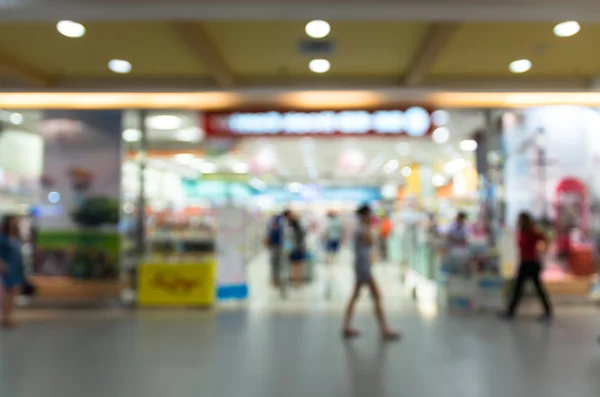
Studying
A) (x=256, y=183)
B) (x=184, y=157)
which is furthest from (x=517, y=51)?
(x=256, y=183)

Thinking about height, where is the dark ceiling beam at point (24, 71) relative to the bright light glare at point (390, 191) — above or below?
above

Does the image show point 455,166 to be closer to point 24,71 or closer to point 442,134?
point 442,134

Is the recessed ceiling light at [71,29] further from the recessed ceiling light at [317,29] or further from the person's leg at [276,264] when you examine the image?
the person's leg at [276,264]

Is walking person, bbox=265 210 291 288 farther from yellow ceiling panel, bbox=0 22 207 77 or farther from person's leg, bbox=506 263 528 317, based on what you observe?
person's leg, bbox=506 263 528 317

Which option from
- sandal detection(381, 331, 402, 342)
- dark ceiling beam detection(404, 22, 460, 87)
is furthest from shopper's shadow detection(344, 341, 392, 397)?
dark ceiling beam detection(404, 22, 460, 87)

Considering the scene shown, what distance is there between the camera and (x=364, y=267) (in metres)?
5.50

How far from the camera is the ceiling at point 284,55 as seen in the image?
5027 mm

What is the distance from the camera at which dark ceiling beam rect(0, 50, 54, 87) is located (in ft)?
19.7

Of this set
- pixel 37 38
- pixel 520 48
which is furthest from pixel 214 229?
pixel 520 48

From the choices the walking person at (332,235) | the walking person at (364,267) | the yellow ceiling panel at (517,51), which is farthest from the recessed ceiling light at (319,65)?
the walking person at (332,235)

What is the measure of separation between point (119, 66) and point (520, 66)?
5.30 meters

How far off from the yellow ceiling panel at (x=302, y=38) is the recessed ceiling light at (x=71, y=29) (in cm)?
133

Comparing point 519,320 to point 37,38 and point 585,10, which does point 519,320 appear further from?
point 37,38

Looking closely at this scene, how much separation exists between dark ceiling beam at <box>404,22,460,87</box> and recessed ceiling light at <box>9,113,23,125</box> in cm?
633
